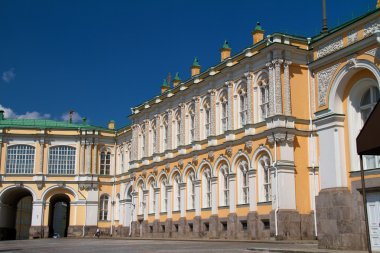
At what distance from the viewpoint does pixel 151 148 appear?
51906 millimetres

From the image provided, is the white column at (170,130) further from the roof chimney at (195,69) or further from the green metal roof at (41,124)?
the green metal roof at (41,124)

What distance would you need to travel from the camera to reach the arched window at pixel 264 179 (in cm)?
3456

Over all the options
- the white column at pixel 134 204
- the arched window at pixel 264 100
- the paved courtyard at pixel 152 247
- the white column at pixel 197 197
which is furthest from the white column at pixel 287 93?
the white column at pixel 134 204

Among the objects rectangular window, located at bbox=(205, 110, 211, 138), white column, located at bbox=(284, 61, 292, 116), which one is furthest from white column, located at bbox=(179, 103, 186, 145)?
white column, located at bbox=(284, 61, 292, 116)

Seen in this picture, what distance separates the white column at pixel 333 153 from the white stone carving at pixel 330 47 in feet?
8.54

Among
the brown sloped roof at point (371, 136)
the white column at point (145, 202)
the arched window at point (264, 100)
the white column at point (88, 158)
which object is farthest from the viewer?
the white column at point (88, 158)

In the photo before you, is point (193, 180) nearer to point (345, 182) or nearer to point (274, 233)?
point (274, 233)

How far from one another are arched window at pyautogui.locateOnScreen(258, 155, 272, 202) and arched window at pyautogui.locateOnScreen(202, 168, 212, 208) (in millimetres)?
6788

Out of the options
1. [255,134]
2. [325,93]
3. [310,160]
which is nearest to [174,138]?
[255,134]

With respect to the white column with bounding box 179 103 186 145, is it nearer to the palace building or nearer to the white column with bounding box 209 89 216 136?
the palace building

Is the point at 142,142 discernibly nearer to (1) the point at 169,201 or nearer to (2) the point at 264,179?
(1) the point at 169,201

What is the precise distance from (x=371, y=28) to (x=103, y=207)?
1857 inches

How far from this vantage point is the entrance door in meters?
18.3

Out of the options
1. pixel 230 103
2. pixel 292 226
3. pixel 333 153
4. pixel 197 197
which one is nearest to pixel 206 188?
pixel 197 197
